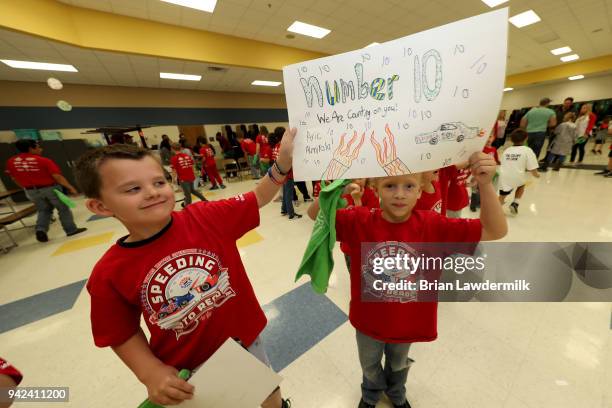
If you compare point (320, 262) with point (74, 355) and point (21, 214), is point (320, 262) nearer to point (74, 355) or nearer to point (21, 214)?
point (74, 355)

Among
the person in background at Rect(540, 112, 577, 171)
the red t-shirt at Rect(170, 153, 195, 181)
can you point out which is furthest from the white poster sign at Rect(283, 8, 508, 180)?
the person in background at Rect(540, 112, 577, 171)

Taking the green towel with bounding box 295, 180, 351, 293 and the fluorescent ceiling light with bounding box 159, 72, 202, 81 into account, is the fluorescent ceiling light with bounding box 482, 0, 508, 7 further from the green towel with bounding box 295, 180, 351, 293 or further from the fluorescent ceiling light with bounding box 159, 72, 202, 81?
the fluorescent ceiling light with bounding box 159, 72, 202, 81

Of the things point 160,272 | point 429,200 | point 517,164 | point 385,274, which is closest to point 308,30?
point 517,164

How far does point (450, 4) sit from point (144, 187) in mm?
6852

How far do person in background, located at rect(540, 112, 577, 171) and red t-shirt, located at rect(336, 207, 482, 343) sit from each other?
6985mm

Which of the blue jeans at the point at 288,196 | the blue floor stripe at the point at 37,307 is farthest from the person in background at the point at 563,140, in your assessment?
the blue floor stripe at the point at 37,307

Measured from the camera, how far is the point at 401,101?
0.71m

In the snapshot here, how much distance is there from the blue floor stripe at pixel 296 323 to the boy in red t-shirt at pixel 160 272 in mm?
801

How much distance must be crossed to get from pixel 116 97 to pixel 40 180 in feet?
18.5

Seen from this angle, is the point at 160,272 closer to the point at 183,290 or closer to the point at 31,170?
the point at 183,290

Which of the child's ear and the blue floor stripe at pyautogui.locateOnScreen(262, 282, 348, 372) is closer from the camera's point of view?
the child's ear

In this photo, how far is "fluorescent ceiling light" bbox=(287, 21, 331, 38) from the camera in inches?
204

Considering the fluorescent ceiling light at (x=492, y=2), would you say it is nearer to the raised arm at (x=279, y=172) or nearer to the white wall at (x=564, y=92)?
the raised arm at (x=279, y=172)

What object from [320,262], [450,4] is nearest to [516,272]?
[320,262]
